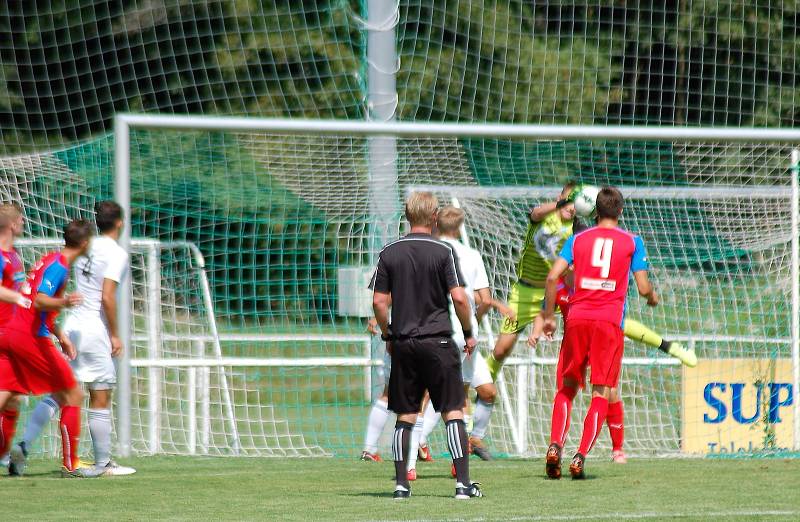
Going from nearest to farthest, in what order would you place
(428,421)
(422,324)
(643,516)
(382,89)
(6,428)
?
(643,516) → (422,324) → (6,428) → (428,421) → (382,89)

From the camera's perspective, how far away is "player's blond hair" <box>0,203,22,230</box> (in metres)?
7.86

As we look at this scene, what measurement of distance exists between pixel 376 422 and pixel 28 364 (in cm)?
266

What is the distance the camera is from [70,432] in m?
8.34

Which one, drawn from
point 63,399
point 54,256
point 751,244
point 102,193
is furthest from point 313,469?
point 751,244

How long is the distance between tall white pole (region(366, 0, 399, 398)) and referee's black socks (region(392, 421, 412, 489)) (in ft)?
12.0

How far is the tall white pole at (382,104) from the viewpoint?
1055 cm

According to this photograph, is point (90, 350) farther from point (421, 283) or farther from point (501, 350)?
→ point (501, 350)

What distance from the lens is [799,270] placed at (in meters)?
10.7

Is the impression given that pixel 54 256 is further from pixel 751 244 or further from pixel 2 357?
pixel 751 244

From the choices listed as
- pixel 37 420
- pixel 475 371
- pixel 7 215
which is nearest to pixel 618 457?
pixel 475 371

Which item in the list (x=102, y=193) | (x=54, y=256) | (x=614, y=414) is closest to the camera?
(x=54, y=256)

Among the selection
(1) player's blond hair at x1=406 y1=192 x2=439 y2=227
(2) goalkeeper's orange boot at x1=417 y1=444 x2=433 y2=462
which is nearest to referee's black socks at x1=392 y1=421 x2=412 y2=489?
(1) player's blond hair at x1=406 y1=192 x2=439 y2=227

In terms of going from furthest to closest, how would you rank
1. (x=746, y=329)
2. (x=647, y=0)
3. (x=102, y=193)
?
1. (x=647, y=0)
2. (x=746, y=329)
3. (x=102, y=193)

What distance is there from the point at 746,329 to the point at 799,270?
2.43 meters
